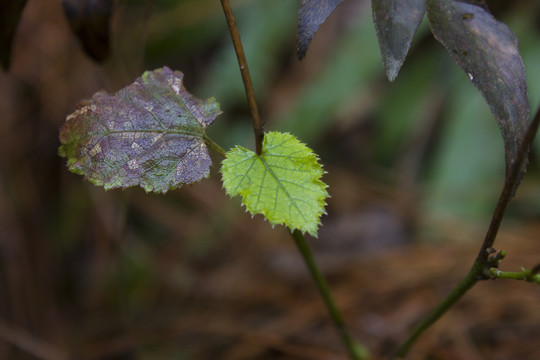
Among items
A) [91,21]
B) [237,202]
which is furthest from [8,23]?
[237,202]

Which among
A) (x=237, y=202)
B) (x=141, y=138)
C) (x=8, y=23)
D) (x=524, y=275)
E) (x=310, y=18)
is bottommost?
(x=524, y=275)

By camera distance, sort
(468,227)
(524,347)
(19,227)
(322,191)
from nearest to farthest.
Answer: (322,191), (524,347), (468,227), (19,227)

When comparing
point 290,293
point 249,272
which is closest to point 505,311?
point 290,293

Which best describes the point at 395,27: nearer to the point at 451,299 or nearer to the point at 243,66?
the point at 243,66

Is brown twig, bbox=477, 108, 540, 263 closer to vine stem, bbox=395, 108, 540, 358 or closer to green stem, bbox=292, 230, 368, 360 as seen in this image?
vine stem, bbox=395, 108, 540, 358

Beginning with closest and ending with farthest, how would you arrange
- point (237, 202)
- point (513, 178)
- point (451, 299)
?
point (513, 178) < point (451, 299) < point (237, 202)

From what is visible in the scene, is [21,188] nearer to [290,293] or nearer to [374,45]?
[290,293]
